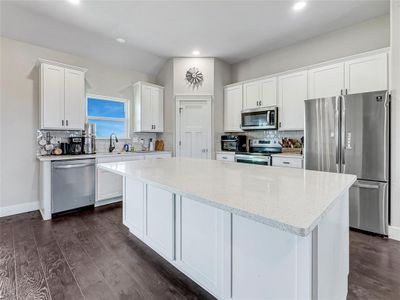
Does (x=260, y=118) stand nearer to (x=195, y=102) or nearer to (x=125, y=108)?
(x=195, y=102)

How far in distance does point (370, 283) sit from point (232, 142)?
3.10 meters

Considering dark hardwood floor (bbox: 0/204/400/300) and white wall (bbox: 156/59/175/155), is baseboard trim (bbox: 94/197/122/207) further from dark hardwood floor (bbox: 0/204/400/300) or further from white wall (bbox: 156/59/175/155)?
white wall (bbox: 156/59/175/155)

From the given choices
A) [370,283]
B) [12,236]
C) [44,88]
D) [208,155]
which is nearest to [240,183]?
[370,283]

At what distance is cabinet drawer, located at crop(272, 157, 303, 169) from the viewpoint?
3.39 m

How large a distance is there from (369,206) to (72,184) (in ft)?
14.0

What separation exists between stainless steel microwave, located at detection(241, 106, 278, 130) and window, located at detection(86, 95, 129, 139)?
265 cm

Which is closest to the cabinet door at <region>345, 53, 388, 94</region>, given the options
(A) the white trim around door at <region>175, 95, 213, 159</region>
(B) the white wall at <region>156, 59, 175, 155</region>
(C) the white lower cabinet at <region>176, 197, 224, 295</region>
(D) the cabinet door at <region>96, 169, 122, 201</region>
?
(A) the white trim around door at <region>175, 95, 213, 159</region>

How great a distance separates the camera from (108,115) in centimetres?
446

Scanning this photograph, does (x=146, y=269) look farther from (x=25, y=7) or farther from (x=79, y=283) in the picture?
(x=25, y=7)

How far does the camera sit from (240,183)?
1.36m

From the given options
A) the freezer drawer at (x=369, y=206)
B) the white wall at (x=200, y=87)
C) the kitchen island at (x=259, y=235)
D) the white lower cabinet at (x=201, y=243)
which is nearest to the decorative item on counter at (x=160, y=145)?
the white wall at (x=200, y=87)

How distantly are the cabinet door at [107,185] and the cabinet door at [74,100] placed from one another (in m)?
0.94

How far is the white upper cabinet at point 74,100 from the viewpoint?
11.6 ft

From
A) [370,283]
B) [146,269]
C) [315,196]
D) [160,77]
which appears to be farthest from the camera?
[160,77]
